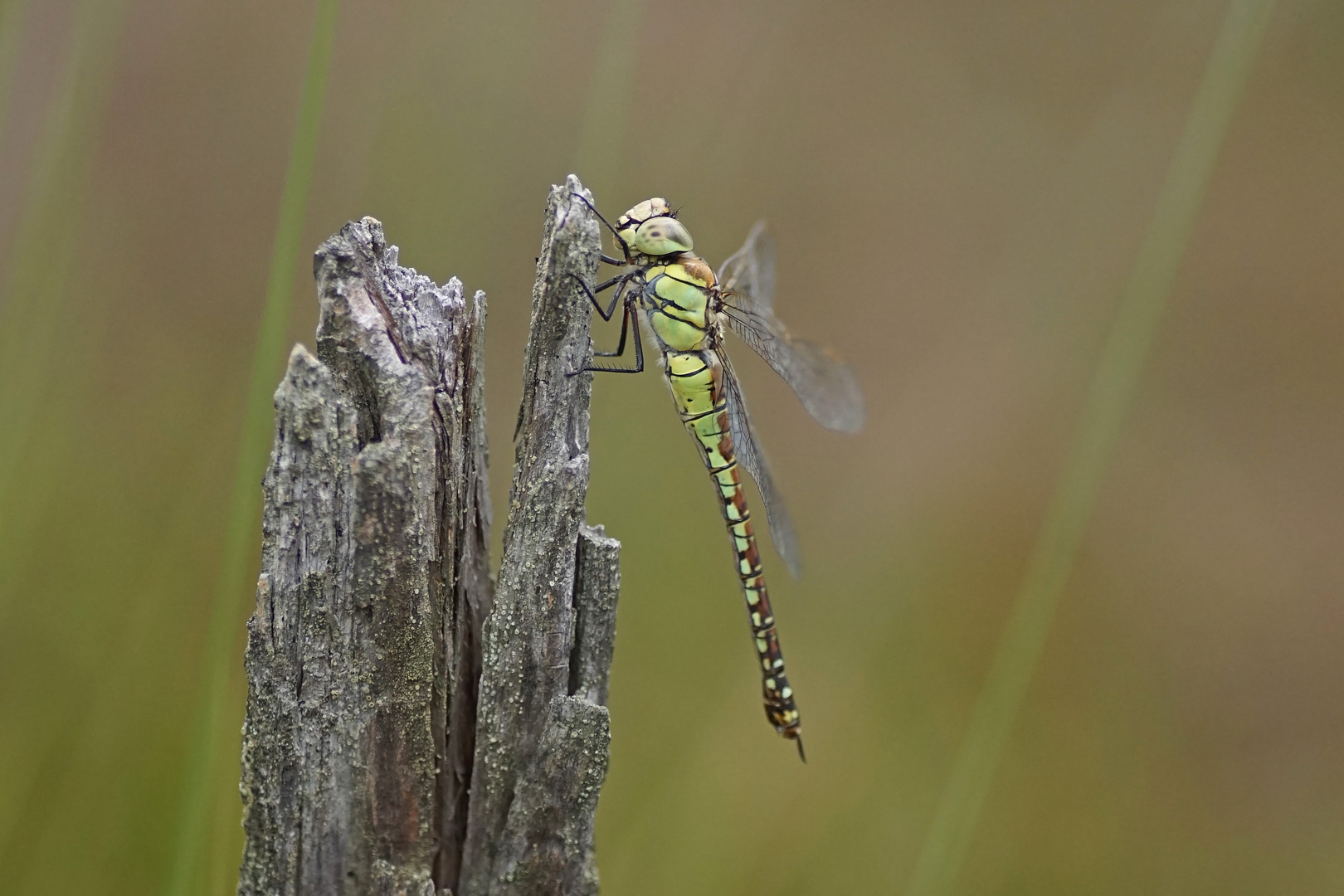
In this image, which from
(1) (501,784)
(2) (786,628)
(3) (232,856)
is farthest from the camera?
(2) (786,628)

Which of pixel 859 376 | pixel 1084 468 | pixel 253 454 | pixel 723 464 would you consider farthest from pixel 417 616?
pixel 859 376

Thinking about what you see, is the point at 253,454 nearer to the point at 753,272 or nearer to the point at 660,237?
the point at 660,237

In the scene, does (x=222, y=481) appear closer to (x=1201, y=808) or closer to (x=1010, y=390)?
(x=1010, y=390)

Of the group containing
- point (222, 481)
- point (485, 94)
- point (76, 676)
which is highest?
point (485, 94)

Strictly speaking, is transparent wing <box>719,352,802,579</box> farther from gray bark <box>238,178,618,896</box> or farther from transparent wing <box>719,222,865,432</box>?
gray bark <box>238,178,618,896</box>

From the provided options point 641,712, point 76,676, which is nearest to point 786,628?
point 641,712

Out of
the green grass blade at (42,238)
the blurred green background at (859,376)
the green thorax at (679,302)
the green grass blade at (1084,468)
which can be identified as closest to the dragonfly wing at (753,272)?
the green thorax at (679,302)
